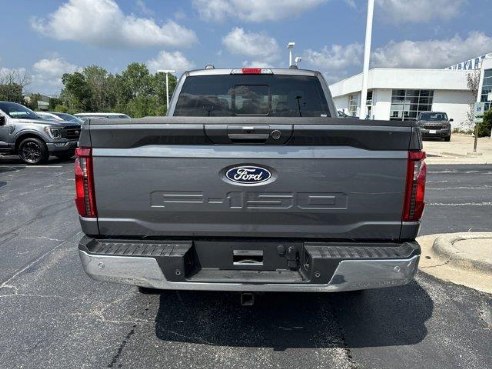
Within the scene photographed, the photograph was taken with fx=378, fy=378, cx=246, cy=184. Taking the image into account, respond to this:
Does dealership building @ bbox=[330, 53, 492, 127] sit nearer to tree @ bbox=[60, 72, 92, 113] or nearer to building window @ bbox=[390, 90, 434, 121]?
building window @ bbox=[390, 90, 434, 121]

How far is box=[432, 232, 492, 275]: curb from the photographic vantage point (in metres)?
4.16

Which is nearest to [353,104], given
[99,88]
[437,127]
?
[437,127]

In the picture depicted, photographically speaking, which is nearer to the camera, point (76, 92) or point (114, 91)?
point (76, 92)

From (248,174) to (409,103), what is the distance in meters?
43.5

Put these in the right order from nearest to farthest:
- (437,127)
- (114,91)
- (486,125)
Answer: (437,127)
(486,125)
(114,91)

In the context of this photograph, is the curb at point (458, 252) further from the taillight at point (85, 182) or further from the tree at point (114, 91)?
the tree at point (114, 91)

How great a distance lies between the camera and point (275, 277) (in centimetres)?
255

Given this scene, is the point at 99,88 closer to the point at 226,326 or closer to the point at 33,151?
the point at 33,151

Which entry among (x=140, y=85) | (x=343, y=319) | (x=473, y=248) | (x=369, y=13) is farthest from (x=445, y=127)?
(x=140, y=85)

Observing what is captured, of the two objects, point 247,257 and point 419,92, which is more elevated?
point 419,92

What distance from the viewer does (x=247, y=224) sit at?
8.34ft

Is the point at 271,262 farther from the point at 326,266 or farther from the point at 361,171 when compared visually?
the point at 361,171

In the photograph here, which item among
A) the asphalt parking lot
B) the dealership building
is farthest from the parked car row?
the dealership building

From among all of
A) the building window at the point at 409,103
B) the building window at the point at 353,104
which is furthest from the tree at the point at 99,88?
the building window at the point at 409,103
